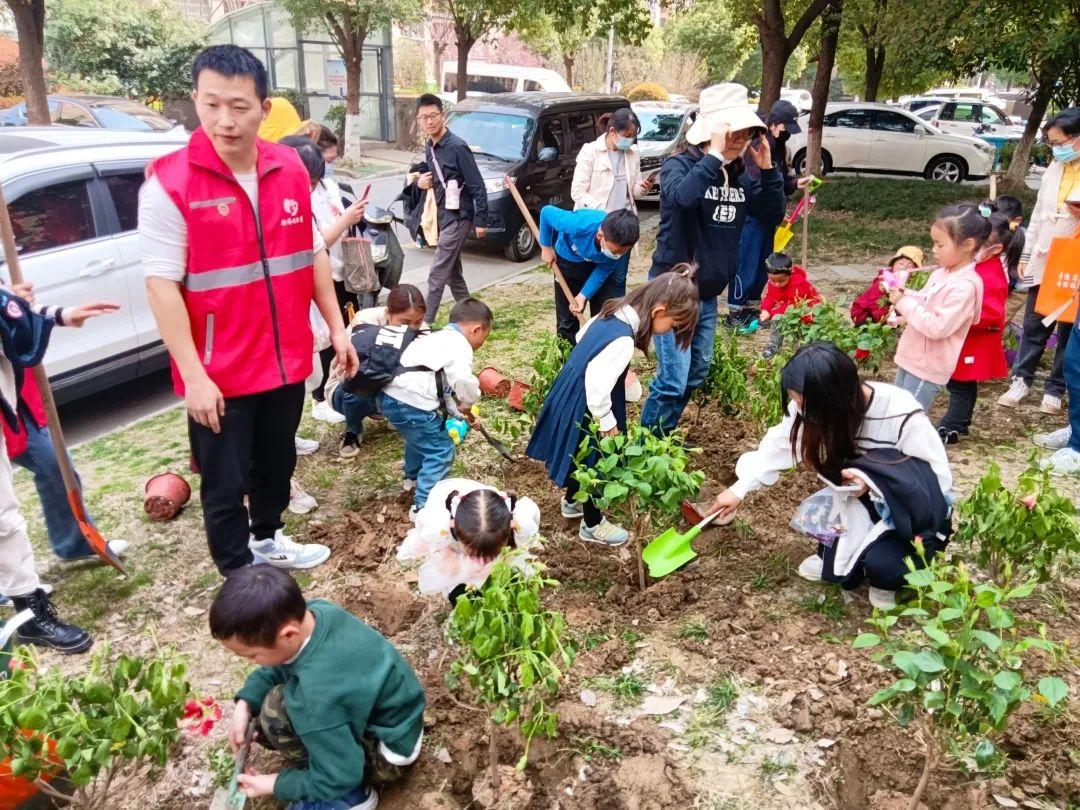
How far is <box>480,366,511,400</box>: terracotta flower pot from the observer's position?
16.3 ft

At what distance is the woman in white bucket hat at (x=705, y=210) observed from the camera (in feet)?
13.4

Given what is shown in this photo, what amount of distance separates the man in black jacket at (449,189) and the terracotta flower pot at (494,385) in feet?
4.39

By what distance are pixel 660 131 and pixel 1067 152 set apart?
8.15 meters

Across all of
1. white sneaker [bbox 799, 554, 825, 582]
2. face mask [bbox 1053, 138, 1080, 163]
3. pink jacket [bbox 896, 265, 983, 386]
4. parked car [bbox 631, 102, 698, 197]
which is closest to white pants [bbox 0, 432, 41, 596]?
white sneaker [bbox 799, 554, 825, 582]

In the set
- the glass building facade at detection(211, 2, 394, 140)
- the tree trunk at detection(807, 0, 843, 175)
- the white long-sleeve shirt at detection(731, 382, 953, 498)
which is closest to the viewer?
the white long-sleeve shirt at detection(731, 382, 953, 498)

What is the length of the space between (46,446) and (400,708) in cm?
192

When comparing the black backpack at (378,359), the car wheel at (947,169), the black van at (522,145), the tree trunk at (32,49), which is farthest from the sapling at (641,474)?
the car wheel at (947,169)

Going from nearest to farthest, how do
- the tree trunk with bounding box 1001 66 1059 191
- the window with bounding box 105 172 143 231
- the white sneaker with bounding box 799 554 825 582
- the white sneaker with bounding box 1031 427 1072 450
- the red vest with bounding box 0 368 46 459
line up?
the red vest with bounding box 0 368 46 459 → the white sneaker with bounding box 799 554 825 582 → the white sneaker with bounding box 1031 427 1072 450 → the window with bounding box 105 172 143 231 → the tree trunk with bounding box 1001 66 1059 191

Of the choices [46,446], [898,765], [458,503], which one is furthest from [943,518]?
[46,446]

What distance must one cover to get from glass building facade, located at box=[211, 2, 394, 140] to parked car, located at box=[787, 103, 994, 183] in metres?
10.7

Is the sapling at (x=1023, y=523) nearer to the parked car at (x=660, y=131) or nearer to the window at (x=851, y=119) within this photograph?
the parked car at (x=660, y=131)

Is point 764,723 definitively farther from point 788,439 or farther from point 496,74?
point 496,74

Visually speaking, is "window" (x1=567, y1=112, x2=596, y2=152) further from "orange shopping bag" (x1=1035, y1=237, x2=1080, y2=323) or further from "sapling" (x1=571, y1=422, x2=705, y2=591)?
"sapling" (x1=571, y1=422, x2=705, y2=591)

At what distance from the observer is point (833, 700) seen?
257cm
